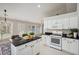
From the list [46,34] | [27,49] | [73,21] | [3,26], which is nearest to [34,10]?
[46,34]

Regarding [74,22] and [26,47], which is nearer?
[26,47]

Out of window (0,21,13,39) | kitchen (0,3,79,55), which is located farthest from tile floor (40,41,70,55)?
window (0,21,13,39)

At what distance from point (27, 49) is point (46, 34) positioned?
1.80ft

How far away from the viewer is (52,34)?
1.87 m

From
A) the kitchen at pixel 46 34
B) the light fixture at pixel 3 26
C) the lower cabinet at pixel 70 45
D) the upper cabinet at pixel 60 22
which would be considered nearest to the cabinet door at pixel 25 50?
the kitchen at pixel 46 34

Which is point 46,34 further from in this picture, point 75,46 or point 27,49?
point 75,46

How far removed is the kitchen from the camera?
1567 millimetres

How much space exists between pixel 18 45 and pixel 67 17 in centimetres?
132

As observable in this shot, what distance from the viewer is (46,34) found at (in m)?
1.77

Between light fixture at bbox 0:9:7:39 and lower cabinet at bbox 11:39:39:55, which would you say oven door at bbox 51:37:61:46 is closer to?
lower cabinet at bbox 11:39:39:55

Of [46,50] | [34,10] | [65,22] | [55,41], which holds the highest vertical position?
[34,10]

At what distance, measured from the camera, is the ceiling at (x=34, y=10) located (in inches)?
62.7

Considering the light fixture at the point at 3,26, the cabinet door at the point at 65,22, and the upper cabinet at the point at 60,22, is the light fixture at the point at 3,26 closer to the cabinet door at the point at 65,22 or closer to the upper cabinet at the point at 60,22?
the upper cabinet at the point at 60,22
